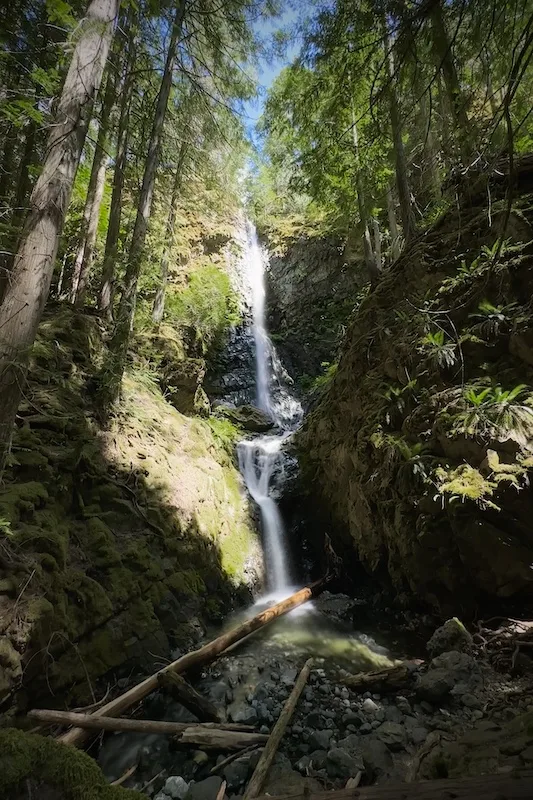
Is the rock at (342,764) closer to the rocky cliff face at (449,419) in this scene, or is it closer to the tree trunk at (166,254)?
the rocky cliff face at (449,419)

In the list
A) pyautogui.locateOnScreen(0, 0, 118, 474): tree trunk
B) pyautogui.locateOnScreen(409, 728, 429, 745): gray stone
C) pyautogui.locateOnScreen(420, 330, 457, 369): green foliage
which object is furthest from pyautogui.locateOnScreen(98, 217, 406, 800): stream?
pyautogui.locateOnScreen(420, 330, 457, 369): green foliage

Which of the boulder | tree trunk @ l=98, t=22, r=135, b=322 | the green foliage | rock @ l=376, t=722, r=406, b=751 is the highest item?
tree trunk @ l=98, t=22, r=135, b=322

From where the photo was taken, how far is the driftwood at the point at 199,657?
11.4 ft

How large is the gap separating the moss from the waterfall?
6.51 meters

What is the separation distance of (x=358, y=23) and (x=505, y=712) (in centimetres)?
586

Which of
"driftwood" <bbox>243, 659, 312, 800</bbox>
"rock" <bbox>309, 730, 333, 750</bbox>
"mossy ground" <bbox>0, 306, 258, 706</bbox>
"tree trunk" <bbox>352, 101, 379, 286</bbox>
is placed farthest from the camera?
"tree trunk" <bbox>352, 101, 379, 286</bbox>

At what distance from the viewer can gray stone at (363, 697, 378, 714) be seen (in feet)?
12.6

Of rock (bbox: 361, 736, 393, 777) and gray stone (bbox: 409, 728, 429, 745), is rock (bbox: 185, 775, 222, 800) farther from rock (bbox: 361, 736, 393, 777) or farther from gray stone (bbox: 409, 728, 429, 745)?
gray stone (bbox: 409, 728, 429, 745)

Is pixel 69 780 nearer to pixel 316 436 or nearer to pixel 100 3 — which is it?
pixel 100 3

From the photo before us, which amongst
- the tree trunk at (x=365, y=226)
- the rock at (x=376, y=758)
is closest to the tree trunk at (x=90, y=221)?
the tree trunk at (x=365, y=226)

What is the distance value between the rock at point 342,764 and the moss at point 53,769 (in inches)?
75.0

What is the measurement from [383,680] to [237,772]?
181 centimetres

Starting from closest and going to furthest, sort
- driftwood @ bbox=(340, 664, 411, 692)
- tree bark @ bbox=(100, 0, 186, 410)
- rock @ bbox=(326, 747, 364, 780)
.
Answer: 1. rock @ bbox=(326, 747, 364, 780)
2. driftwood @ bbox=(340, 664, 411, 692)
3. tree bark @ bbox=(100, 0, 186, 410)

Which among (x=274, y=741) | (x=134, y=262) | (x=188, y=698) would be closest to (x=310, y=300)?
(x=134, y=262)
